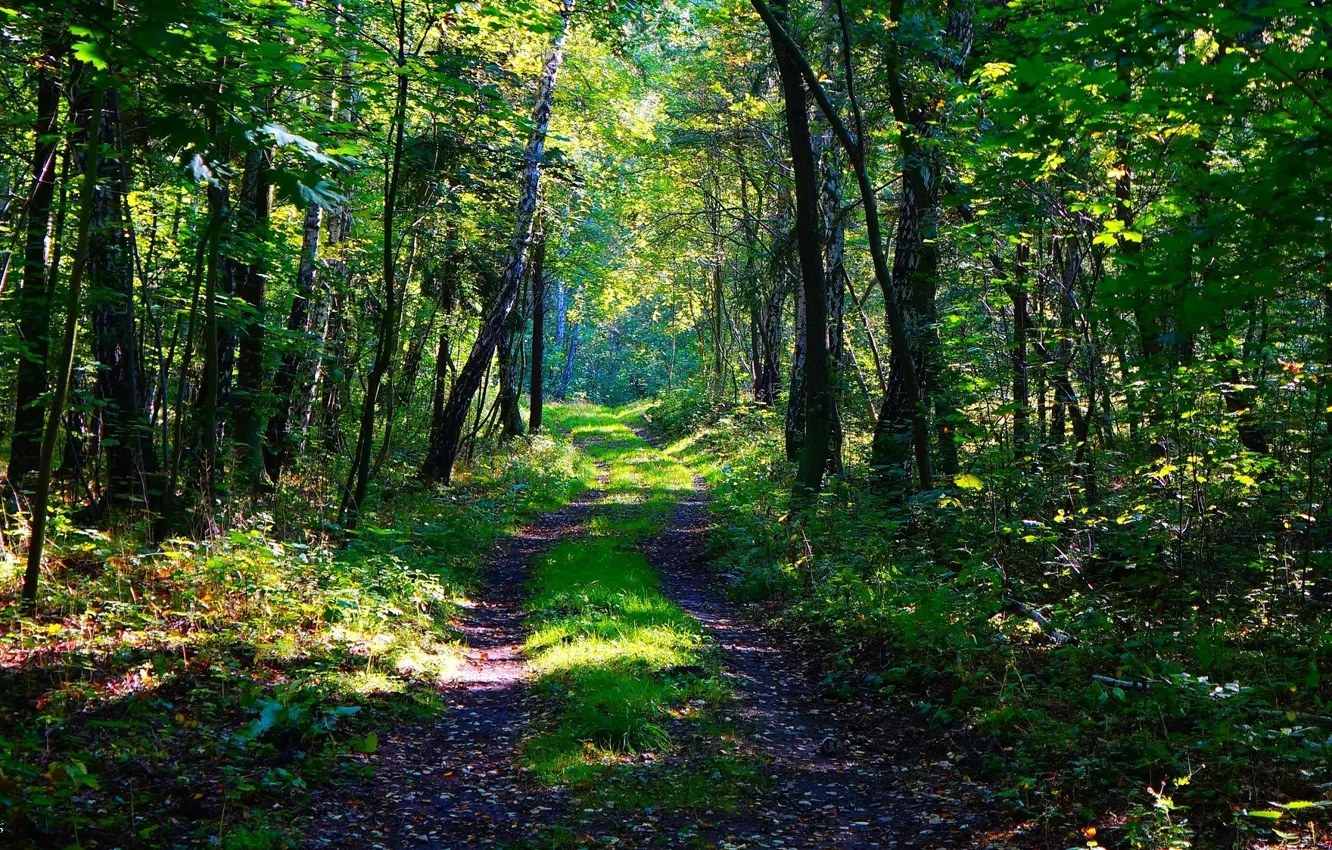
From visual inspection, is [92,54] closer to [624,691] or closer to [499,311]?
[624,691]

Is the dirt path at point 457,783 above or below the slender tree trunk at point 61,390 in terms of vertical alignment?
below

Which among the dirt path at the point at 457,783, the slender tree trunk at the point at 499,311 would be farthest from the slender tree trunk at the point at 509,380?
A: the dirt path at the point at 457,783

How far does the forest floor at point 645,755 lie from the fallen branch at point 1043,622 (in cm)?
130

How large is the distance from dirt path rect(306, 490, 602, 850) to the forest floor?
0.01 meters

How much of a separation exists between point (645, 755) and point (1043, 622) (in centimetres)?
348

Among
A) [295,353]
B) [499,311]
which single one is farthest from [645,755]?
[499,311]

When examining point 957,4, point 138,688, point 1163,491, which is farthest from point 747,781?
point 957,4

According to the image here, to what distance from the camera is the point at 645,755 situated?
5.31m

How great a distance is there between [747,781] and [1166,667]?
107 inches

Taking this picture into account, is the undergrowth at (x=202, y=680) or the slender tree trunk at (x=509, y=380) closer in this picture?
the undergrowth at (x=202, y=680)

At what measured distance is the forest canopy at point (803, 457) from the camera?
155 inches

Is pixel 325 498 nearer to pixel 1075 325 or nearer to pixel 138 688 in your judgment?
pixel 138 688

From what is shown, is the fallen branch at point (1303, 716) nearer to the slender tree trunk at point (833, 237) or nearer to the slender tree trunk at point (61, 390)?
the slender tree trunk at point (61, 390)

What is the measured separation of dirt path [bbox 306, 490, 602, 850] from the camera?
4309 millimetres
